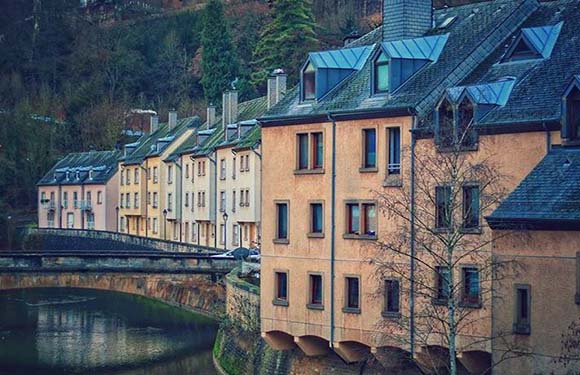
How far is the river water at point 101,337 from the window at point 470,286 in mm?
16391

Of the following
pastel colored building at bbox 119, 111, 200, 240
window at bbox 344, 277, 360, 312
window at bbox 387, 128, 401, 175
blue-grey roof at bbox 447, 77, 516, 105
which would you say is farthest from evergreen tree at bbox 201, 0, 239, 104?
blue-grey roof at bbox 447, 77, 516, 105

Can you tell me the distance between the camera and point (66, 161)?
370ft

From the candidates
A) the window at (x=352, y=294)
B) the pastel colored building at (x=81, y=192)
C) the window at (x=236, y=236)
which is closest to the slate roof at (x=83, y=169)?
the pastel colored building at (x=81, y=192)

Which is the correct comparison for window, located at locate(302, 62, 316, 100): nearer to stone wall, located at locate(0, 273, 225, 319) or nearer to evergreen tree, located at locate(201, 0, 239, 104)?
stone wall, located at locate(0, 273, 225, 319)

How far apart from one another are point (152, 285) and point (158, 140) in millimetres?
37436

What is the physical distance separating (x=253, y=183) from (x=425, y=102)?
3540 cm

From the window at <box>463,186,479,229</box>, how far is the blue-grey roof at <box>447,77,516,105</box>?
2279mm

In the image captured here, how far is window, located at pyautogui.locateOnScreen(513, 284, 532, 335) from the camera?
2986 cm

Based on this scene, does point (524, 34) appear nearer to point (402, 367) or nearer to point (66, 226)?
point (402, 367)

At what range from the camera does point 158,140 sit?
92.1m

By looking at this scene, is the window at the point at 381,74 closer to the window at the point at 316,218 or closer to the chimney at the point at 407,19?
the chimney at the point at 407,19

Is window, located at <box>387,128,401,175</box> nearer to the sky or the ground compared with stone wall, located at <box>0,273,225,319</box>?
nearer to the sky

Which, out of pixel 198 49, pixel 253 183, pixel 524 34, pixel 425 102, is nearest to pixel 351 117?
pixel 425 102

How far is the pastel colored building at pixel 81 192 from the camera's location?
336 feet
